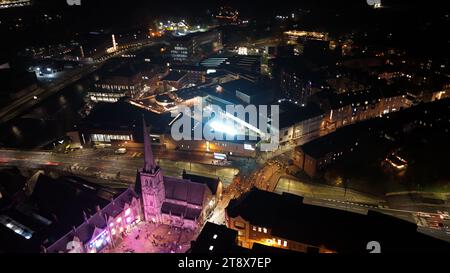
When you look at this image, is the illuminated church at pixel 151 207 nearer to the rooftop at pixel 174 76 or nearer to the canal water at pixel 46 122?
the canal water at pixel 46 122

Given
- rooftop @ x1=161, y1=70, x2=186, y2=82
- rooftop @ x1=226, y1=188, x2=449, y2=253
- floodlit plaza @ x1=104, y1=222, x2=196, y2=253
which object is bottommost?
floodlit plaza @ x1=104, y1=222, x2=196, y2=253

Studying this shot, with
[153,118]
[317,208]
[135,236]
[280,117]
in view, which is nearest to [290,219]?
[317,208]

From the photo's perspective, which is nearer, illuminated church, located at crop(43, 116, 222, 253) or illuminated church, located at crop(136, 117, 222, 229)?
illuminated church, located at crop(43, 116, 222, 253)

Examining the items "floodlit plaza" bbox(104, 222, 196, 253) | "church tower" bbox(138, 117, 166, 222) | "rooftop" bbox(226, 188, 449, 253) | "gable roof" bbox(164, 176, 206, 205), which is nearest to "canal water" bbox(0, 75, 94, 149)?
"church tower" bbox(138, 117, 166, 222)

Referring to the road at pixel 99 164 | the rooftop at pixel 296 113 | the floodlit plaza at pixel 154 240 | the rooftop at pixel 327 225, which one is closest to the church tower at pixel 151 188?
the floodlit plaza at pixel 154 240

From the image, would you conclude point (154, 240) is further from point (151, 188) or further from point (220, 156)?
point (220, 156)

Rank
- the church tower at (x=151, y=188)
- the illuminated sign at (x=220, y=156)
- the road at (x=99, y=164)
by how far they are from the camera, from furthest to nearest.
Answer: the illuminated sign at (x=220, y=156)
the road at (x=99, y=164)
the church tower at (x=151, y=188)

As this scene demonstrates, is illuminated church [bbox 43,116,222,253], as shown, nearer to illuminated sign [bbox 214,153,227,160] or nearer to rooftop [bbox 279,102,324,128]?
illuminated sign [bbox 214,153,227,160]

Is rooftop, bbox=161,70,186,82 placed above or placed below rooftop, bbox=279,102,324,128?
above
